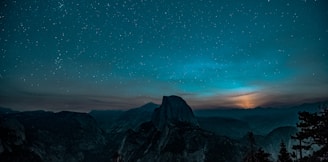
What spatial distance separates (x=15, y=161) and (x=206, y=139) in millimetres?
131276

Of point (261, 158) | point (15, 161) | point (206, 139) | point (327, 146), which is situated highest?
point (327, 146)

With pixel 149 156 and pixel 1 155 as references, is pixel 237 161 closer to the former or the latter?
pixel 149 156

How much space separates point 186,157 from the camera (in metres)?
178

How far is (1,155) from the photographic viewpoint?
606 feet

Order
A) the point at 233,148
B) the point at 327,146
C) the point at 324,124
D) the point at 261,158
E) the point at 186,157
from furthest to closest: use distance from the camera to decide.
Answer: the point at 233,148
the point at 186,157
the point at 261,158
the point at 324,124
the point at 327,146

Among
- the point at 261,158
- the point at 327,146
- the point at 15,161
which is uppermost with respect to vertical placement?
the point at 327,146

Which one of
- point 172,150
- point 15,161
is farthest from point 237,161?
point 15,161

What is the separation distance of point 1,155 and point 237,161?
152775mm

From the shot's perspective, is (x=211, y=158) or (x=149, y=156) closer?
(x=211, y=158)

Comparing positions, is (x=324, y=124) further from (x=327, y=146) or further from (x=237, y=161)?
(x=237, y=161)

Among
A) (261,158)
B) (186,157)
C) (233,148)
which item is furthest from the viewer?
(233,148)

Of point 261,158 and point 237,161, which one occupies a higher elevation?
point 261,158

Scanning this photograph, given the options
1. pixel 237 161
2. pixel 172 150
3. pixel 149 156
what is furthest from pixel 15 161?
pixel 237 161

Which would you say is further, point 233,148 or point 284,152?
point 233,148
